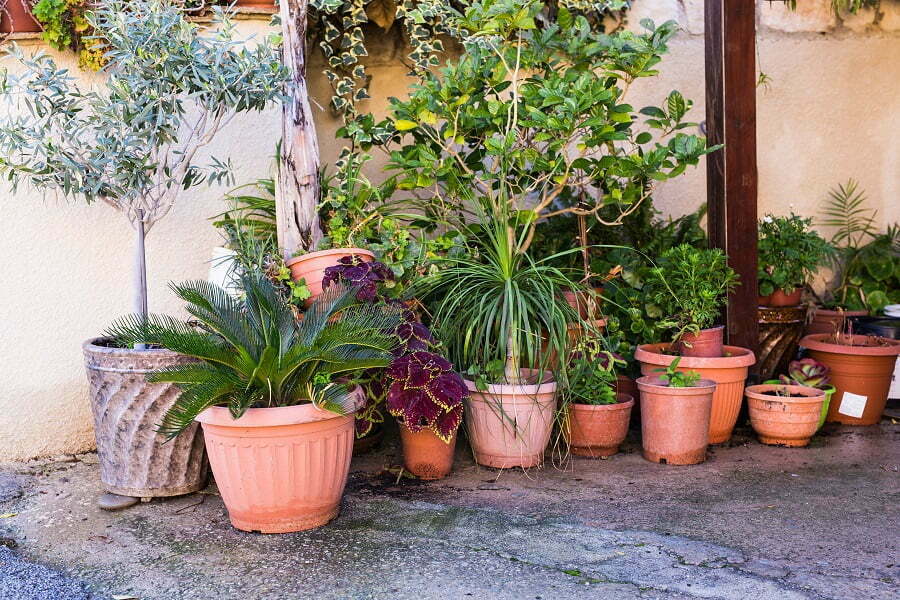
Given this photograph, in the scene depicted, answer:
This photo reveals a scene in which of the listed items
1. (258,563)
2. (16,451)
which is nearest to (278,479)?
(258,563)

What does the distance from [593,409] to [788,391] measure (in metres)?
1.07

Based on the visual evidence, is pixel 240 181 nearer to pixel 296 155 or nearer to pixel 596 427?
pixel 296 155

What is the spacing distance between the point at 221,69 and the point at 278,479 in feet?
5.15

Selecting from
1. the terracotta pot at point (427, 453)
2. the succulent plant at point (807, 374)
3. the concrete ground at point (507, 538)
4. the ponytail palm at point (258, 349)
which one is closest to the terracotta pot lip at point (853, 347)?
the succulent plant at point (807, 374)

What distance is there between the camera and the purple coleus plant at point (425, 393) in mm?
3393

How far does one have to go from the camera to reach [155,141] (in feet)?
11.3

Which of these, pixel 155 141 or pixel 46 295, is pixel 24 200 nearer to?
pixel 46 295

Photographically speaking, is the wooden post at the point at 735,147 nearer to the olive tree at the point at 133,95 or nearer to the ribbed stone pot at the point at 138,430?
the olive tree at the point at 133,95

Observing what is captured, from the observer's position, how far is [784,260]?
16.5ft

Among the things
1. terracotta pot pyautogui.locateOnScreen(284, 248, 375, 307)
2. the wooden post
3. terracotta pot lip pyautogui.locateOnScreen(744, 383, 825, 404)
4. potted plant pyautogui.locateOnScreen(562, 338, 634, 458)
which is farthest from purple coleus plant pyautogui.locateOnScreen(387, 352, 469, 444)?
the wooden post

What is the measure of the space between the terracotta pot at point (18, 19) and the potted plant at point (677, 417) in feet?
10.2

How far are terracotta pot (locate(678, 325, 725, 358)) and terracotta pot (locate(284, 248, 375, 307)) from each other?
1.61 m

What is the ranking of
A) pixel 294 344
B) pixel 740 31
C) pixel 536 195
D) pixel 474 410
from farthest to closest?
pixel 536 195 < pixel 740 31 < pixel 474 410 < pixel 294 344

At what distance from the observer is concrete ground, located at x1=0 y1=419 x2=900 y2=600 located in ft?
9.12
